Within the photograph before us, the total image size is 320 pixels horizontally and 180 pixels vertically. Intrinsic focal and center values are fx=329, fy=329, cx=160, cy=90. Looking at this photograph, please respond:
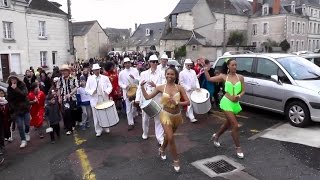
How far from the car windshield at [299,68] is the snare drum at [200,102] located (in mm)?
2194

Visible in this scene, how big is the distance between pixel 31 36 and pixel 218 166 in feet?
82.4

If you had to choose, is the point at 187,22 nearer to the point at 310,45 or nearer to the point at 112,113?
the point at 310,45

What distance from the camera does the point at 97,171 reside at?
5.88 meters

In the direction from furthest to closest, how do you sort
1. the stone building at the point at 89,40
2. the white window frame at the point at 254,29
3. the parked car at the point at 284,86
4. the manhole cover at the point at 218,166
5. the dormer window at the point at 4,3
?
1. the white window frame at the point at 254,29
2. the stone building at the point at 89,40
3. the dormer window at the point at 4,3
4. the parked car at the point at 284,86
5. the manhole cover at the point at 218,166

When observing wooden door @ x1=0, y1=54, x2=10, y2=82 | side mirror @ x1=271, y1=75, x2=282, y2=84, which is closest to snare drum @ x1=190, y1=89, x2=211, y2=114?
side mirror @ x1=271, y1=75, x2=282, y2=84

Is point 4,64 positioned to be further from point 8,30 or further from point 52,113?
point 52,113

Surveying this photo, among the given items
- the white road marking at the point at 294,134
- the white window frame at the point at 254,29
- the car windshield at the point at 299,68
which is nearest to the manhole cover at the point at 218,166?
the white road marking at the point at 294,134

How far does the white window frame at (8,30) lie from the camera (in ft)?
82.1

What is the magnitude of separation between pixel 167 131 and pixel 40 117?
425 cm

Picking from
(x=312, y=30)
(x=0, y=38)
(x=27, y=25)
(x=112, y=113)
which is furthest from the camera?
(x=312, y=30)

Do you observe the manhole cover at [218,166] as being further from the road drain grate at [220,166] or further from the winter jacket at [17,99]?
the winter jacket at [17,99]

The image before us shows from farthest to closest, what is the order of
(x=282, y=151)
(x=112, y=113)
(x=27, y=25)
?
(x=27, y=25)
(x=112, y=113)
(x=282, y=151)

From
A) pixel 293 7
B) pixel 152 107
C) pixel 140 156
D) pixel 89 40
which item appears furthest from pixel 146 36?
pixel 152 107

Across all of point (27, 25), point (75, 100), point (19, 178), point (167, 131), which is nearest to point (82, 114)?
point (75, 100)
